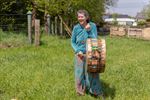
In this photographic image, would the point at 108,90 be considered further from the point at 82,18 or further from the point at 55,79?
the point at 82,18

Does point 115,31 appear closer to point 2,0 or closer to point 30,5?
point 30,5

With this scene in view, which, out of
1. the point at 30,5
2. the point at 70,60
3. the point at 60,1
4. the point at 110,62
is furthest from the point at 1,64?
the point at 30,5

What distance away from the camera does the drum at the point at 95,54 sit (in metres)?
7.57

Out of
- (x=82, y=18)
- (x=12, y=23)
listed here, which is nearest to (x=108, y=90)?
(x=82, y=18)

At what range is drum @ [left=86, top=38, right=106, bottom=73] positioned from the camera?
7.57m

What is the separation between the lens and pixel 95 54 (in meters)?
7.57

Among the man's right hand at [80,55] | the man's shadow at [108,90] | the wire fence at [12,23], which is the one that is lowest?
the man's shadow at [108,90]

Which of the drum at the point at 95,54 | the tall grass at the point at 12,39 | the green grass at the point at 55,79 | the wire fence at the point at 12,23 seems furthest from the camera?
the wire fence at the point at 12,23

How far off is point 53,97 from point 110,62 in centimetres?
570

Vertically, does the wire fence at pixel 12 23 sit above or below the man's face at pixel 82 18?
below

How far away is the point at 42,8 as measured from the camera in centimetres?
2711

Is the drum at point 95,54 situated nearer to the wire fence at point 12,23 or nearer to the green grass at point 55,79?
the green grass at point 55,79

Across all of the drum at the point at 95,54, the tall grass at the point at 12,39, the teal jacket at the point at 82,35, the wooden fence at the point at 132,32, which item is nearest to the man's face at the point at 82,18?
the teal jacket at the point at 82,35

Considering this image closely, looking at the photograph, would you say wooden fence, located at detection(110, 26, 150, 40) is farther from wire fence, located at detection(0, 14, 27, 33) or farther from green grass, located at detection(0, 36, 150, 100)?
green grass, located at detection(0, 36, 150, 100)
